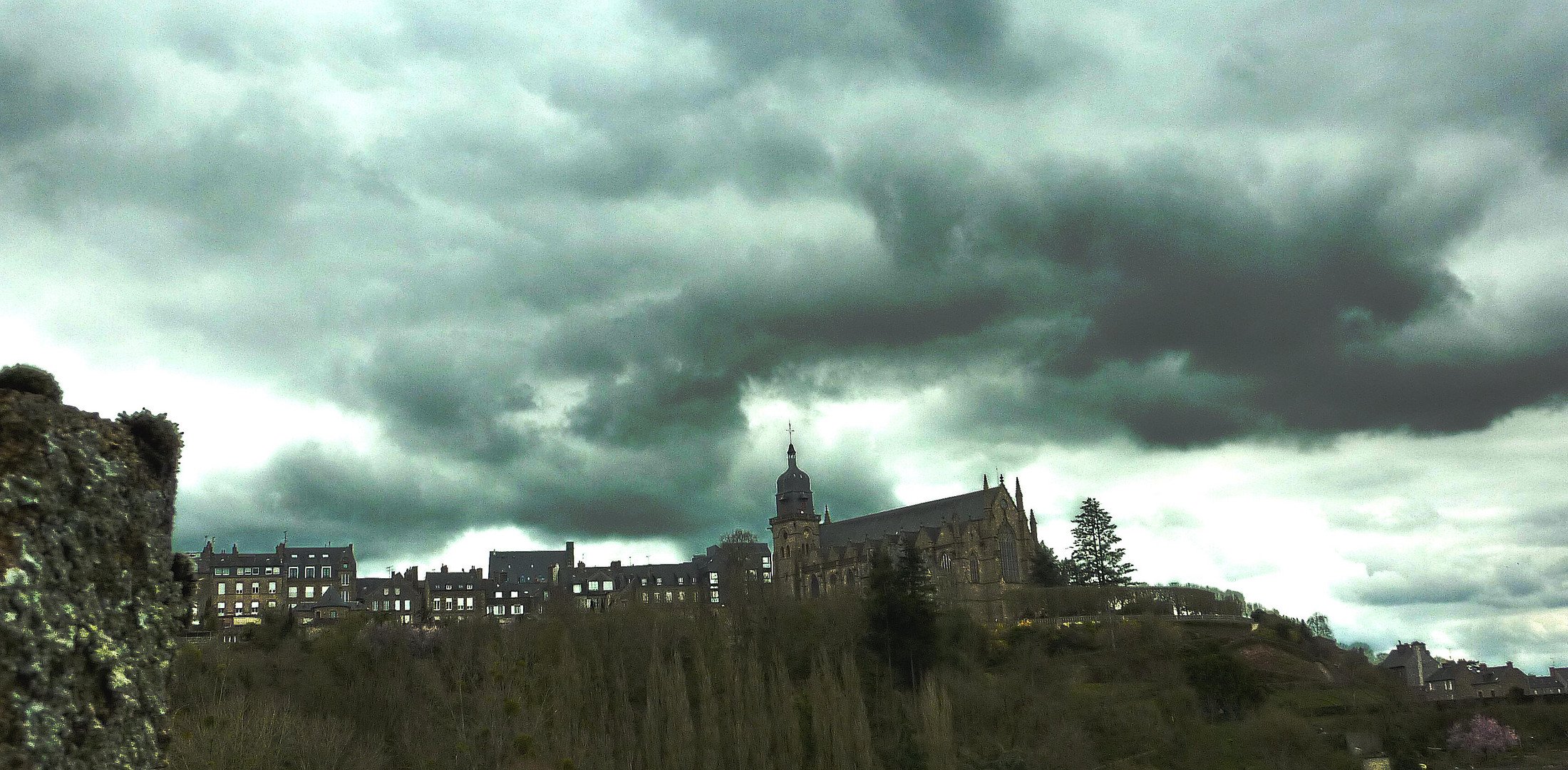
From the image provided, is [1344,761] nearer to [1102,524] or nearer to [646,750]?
[646,750]

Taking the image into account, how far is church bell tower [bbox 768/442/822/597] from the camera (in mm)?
161375

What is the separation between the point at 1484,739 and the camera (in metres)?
81.1

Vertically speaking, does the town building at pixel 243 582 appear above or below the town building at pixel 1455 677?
above

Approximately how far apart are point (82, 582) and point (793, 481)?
161554mm

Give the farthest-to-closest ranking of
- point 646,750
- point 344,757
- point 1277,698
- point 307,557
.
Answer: point 307,557 < point 1277,698 < point 646,750 < point 344,757

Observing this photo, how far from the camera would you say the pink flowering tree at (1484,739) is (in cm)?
8106

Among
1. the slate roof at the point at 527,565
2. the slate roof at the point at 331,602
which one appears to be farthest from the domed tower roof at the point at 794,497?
the slate roof at the point at 331,602

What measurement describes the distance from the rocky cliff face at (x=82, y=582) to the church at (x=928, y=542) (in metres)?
115

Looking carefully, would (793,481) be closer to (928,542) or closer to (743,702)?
(928,542)

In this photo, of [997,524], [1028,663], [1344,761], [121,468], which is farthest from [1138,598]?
[121,468]

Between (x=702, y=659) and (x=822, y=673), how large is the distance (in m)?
8.50

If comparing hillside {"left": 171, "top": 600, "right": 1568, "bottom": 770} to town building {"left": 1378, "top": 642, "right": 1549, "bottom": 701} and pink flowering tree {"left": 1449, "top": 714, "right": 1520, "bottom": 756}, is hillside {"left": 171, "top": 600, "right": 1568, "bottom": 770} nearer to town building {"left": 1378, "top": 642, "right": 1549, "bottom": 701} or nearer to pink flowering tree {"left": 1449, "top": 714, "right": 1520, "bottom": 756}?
pink flowering tree {"left": 1449, "top": 714, "right": 1520, "bottom": 756}

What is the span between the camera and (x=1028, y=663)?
98312mm

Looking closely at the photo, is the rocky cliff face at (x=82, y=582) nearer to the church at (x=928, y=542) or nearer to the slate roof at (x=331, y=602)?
the church at (x=928, y=542)
